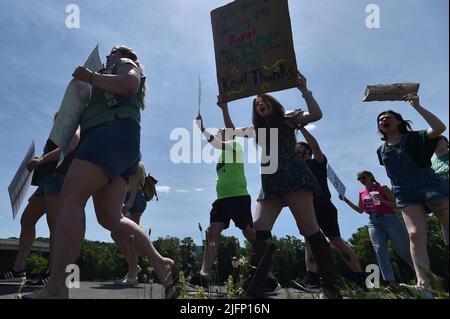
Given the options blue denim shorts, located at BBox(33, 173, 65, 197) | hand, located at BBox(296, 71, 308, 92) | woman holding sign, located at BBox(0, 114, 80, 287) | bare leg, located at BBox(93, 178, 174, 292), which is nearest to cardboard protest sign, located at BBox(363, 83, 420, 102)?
hand, located at BBox(296, 71, 308, 92)

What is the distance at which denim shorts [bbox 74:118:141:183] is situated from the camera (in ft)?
8.04

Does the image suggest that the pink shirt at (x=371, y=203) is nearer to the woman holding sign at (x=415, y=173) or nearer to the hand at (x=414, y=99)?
the woman holding sign at (x=415, y=173)


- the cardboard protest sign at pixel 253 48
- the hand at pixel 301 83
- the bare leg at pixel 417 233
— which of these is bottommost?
the bare leg at pixel 417 233

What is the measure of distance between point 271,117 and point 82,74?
157 centimetres

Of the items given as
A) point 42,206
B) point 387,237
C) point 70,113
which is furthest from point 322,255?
point 42,206

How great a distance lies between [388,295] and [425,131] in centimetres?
181

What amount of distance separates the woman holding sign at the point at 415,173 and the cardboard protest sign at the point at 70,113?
2.62 metres

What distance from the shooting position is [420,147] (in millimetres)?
3436

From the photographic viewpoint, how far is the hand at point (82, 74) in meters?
2.62

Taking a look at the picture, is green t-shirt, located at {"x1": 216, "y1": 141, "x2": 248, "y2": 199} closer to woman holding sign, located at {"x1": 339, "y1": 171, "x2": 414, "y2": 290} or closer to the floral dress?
the floral dress

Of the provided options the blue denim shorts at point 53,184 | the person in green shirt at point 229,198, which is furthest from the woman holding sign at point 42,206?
the person in green shirt at point 229,198

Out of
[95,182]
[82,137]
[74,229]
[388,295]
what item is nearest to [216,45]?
[82,137]

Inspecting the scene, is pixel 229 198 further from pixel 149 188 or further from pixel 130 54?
pixel 130 54
